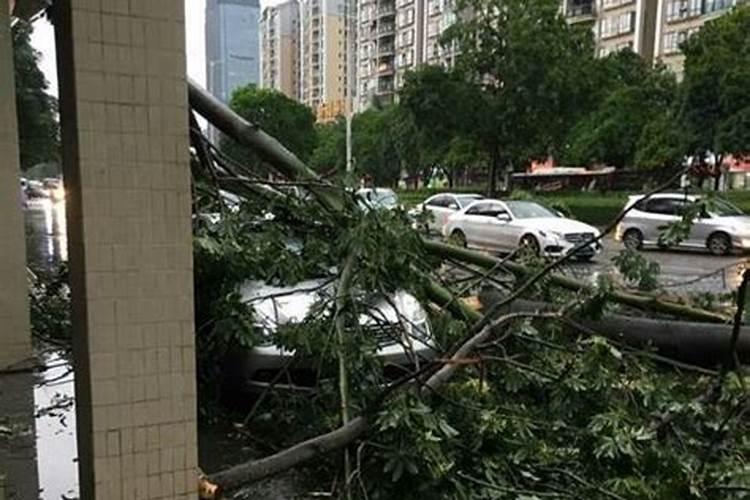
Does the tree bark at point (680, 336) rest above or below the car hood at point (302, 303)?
below

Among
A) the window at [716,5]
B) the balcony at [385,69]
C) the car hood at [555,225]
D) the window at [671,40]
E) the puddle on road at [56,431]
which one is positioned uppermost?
the balcony at [385,69]

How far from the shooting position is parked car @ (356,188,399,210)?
4042 millimetres

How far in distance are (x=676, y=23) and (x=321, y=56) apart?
56.5 meters

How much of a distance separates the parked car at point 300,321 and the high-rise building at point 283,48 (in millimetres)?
99109

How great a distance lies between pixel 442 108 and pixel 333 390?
954 inches

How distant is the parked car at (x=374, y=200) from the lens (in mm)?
4042

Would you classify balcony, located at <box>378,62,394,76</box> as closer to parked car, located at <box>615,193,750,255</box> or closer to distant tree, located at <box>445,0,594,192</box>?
distant tree, located at <box>445,0,594,192</box>

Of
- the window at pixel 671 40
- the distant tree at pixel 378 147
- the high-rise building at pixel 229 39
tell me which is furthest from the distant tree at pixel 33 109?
the window at pixel 671 40

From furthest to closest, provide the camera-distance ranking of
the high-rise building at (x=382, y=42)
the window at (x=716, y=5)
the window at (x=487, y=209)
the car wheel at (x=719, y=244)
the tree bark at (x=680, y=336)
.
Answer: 1. the high-rise building at (x=382, y=42)
2. the window at (x=716, y=5)
3. the window at (x=487, y=209)
4. the car wheel at (x=719, y=244)
5. the tree bark at (x=680, y=336)

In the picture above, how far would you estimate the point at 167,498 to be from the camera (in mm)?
2566

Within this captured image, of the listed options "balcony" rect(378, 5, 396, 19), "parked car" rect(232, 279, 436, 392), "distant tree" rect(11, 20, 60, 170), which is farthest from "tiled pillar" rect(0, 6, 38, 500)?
"balcony" rect(378, 5, 396, 19)

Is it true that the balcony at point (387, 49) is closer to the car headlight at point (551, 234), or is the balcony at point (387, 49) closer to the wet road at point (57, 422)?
the car headlight at point (551, 234)

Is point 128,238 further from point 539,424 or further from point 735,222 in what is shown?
point 735,222

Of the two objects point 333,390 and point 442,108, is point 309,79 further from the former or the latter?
point 333,390
